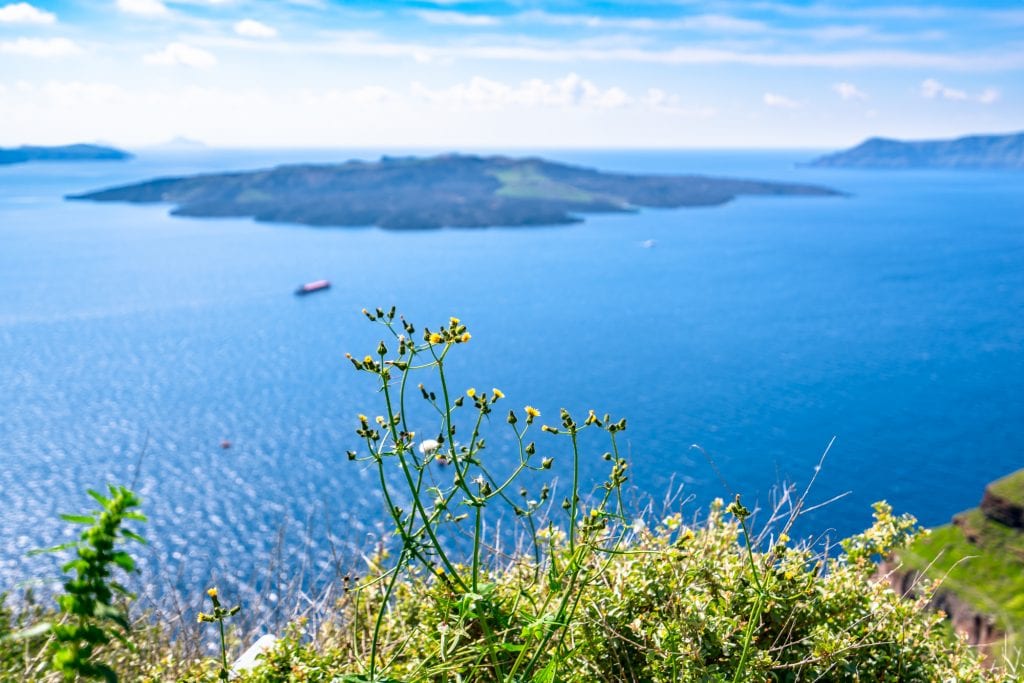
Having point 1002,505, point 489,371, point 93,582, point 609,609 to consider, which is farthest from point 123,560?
point 489,371

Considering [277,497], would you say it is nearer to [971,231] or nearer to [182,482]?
[182,482]

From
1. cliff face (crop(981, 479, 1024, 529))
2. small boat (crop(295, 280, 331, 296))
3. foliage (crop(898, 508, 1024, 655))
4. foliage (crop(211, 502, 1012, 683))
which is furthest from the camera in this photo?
small boat (crop(295, 280, 331, 296))

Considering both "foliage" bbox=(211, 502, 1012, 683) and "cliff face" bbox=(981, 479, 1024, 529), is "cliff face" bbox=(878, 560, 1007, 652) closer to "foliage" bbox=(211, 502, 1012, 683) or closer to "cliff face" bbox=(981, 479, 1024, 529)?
"cliff face" bbox=(981, 479, 1024, 529)

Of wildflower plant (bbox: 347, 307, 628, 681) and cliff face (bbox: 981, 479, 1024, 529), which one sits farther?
cliff face (bbox: 981, 479, 1024, 529)

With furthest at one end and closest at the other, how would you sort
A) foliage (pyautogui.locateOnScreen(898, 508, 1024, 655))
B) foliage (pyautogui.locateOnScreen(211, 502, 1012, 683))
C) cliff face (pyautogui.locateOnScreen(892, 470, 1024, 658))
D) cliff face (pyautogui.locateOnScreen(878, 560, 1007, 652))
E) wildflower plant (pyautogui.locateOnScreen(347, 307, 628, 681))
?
foliage (pyautogui.locateOnScreen(898, 508, 1024, 655)) < cliff face (pyautogui.locateOnScreen(892, 470, 1024, 658)) < cliff face (pyautogui.locateOnScreen(878, 560, 1007, 652)) < foliage (pyautogui.locateOnScreen(211, 502, 1012, 683)) < wildflower plant (pyautogui.locateOnScreen(347, 307, 628, 681))

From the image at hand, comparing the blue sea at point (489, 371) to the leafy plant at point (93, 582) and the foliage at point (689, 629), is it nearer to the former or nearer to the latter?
the foliage at point (689, 629)

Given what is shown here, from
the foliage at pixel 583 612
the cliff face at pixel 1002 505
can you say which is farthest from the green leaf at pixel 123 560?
the cliff face at pixel 1002 505

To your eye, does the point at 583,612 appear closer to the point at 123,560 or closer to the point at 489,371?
the point at 123,560

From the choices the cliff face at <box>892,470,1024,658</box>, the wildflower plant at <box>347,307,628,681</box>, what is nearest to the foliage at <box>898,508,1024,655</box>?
the cliff face at <box>892,470,1024,658</box>

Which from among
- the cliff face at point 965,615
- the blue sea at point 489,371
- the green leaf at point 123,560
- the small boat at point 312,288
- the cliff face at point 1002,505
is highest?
the green leaf at point 123,560
